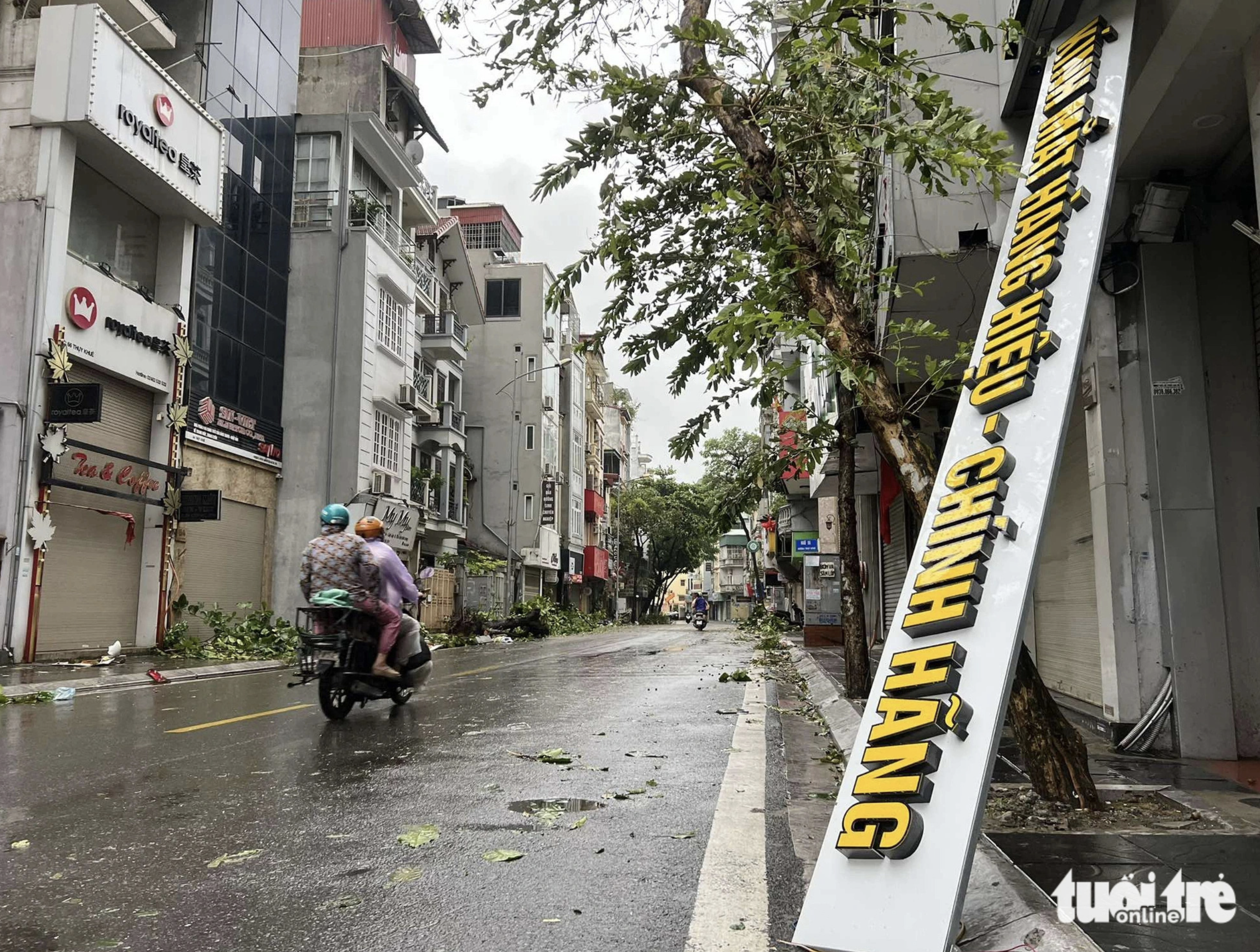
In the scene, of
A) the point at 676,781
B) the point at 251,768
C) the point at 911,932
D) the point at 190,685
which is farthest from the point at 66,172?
the point at 911,932

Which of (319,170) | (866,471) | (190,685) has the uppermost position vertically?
(319,170)

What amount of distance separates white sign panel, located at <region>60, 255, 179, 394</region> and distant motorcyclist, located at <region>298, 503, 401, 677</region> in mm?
10589

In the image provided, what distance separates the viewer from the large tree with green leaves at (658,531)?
222ft

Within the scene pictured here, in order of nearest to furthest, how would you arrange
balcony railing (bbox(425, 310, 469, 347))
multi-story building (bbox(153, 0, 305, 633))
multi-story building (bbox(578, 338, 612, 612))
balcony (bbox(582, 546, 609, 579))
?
multi-story building (bbox(153, 0, 305, 633)), balcony railing (bbox(425, 310, 469, 347)), balcony (bbox(582, 546, 609, 579)), multi-story building (bbox(578, 338, 612, 612))

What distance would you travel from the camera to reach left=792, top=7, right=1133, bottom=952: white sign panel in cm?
291

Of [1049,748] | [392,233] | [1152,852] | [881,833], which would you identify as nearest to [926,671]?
[881,833]

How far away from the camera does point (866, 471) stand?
61.2ft

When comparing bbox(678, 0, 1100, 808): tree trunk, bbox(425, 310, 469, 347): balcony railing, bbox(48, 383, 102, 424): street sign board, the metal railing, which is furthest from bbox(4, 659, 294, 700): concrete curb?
bbox(425, 310, 469, 347): balcony railing

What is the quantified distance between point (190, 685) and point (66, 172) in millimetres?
9759

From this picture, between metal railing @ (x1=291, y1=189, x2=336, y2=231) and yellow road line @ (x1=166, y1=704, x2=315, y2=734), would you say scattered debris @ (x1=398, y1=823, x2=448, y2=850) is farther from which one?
metal railing @ (x1=291, y1=189, x2=336, y2=231)

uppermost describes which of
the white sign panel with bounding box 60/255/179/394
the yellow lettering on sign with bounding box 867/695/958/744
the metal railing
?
the metal railing

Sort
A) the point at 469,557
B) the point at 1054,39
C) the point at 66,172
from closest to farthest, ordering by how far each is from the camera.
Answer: the point at 1054,39
the point at 66,172
the point at 469,557

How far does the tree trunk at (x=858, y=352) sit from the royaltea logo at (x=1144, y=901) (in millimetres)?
1171

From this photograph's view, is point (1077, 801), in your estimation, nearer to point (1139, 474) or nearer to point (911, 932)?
point (911, 932)
